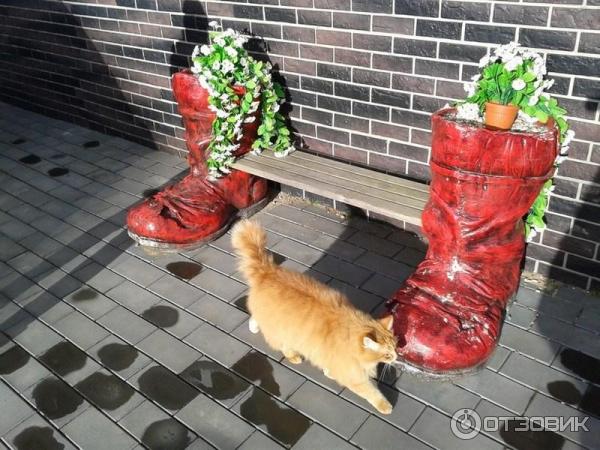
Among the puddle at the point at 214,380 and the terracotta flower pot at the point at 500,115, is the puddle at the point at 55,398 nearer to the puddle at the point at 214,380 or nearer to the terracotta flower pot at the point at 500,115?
the puddle at the point at 214,380

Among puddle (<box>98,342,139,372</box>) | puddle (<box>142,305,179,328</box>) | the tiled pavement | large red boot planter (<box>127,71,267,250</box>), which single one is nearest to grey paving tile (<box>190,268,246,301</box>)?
the tiled pavement

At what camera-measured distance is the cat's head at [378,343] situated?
268 cm

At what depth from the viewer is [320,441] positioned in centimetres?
284

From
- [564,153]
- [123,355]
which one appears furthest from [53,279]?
[564,153]

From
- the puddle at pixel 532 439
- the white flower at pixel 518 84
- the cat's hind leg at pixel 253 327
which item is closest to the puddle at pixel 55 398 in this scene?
the cat's hind leg at pixel 253 327

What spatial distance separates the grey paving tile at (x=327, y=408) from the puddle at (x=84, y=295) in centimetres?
179

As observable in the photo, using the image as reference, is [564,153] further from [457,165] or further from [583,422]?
[583,422]

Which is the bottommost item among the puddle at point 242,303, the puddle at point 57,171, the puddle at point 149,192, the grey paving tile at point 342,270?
the puddle at point 242,303

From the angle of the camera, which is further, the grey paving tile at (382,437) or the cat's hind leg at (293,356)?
the cat's hind leg at (293,356)

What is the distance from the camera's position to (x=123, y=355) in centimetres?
347

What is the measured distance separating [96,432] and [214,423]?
631 mm

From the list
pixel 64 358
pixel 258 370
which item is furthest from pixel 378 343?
pixel 64 358

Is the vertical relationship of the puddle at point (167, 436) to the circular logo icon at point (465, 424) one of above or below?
below

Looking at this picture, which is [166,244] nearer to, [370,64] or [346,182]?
[346,182]
